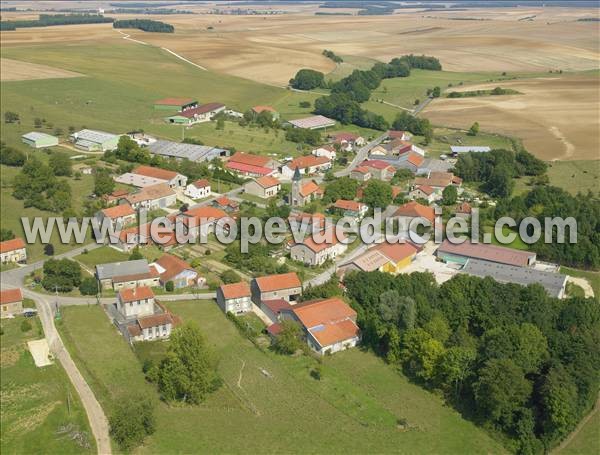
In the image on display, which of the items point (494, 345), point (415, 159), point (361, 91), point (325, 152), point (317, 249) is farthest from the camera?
point (361, 91)

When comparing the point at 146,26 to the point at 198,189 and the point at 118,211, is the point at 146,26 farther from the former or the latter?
the point at 118,211

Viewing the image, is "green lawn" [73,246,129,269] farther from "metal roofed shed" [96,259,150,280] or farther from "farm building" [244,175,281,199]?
"farm building" [244,175,281,199]

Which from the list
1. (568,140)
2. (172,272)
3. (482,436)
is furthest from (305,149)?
(482,436)

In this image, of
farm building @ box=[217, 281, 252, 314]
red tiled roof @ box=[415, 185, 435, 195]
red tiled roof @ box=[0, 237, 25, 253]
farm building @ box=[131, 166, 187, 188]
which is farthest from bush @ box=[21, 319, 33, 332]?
red tiled roof @ box=[415, 185, 435, 195]

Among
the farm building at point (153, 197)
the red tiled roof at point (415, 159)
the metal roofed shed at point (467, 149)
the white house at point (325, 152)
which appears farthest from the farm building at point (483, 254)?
the metal roofed shed at point (467, 149)

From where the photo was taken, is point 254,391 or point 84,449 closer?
point 84,449

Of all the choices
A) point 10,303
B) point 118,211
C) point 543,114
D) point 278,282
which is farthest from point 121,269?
point 543,114

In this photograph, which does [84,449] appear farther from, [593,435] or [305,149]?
[305,149]
